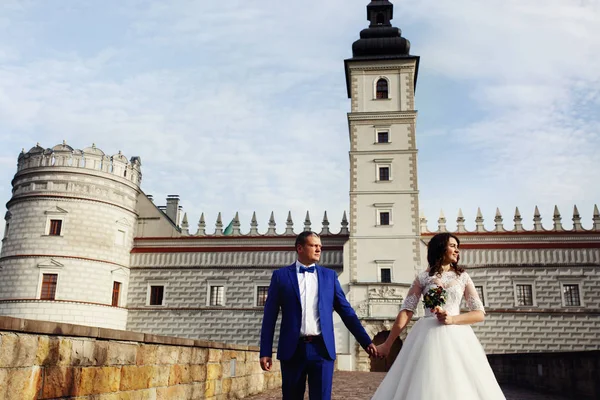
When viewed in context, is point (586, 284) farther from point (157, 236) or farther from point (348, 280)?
point (157, 236)

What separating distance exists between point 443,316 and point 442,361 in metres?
0.32

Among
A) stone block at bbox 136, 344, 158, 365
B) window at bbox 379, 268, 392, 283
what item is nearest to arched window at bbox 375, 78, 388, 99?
window at bbox 379, 268, 392, 283

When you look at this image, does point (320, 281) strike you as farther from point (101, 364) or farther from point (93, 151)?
point (93, 151)

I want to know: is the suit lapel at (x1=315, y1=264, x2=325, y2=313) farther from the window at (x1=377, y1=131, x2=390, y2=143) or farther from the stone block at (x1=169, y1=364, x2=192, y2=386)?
the window at (x1=377, y1=131, x2=390, y2=143)

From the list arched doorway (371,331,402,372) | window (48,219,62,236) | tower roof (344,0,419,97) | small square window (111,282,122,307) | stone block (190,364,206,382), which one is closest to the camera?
stone block (190,364,206,382)

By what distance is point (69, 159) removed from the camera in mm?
25156

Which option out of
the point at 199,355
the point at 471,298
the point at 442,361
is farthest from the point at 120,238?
the point at 442,361

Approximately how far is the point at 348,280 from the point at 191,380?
57.3 ft

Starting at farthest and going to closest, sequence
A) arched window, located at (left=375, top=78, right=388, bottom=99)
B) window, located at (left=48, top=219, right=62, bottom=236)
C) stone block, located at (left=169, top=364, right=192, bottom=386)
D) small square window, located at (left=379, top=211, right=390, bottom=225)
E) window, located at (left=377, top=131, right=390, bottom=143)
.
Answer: arched window, located at (left=375, top=78, right=388, bottom=99) < window, located at (left=377, top=131, right=390, bottom=143) < small square window, located at (left=379, top=211, right=390, bottom=225) < window, located at (left=48, top=219, right=62, bottom=236) < stone block, located at (left=169, top=364, right=192, bottom=386)

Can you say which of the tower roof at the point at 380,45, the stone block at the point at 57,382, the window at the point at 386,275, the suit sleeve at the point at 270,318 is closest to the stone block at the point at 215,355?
the stone block at the point at 57,382

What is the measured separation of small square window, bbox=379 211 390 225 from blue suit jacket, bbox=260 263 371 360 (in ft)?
67.4

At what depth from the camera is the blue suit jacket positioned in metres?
3.95

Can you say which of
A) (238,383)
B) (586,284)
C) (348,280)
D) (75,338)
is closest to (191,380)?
(238,383)

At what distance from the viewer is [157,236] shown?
26.9 meters
